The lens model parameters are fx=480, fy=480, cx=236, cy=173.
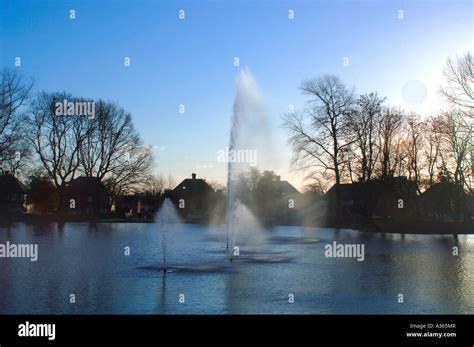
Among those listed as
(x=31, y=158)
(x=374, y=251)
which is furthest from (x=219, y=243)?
(x=31, y=158)

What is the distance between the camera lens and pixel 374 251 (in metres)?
25.7

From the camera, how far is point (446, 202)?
47.9m

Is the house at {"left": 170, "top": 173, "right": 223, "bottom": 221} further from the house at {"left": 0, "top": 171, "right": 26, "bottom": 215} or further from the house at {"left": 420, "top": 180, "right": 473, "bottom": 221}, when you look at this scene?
the house at {"left": 420, "top": 180, "right": 473, "bottom": 221}

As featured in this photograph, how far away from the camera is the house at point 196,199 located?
72625mm

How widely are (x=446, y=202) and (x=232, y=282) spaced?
38.8 meters

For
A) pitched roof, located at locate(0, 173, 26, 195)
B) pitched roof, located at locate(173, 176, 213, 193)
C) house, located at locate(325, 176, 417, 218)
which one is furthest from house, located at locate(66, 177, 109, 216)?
house, located at locate(325, 176, 417, 218)

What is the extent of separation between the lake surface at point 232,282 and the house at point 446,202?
2083 centimetres

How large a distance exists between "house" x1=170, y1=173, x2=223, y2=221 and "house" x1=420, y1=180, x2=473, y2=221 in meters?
29.0

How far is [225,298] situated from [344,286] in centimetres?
420

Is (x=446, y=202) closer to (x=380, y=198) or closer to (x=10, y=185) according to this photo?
(x=380, y=198)

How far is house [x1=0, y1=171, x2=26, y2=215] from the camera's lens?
48.0 meters

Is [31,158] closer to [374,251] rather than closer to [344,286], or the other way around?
[374,251]

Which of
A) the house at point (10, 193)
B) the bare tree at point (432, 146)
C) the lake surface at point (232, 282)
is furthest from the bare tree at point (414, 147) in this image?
the house at point (10, 193)
